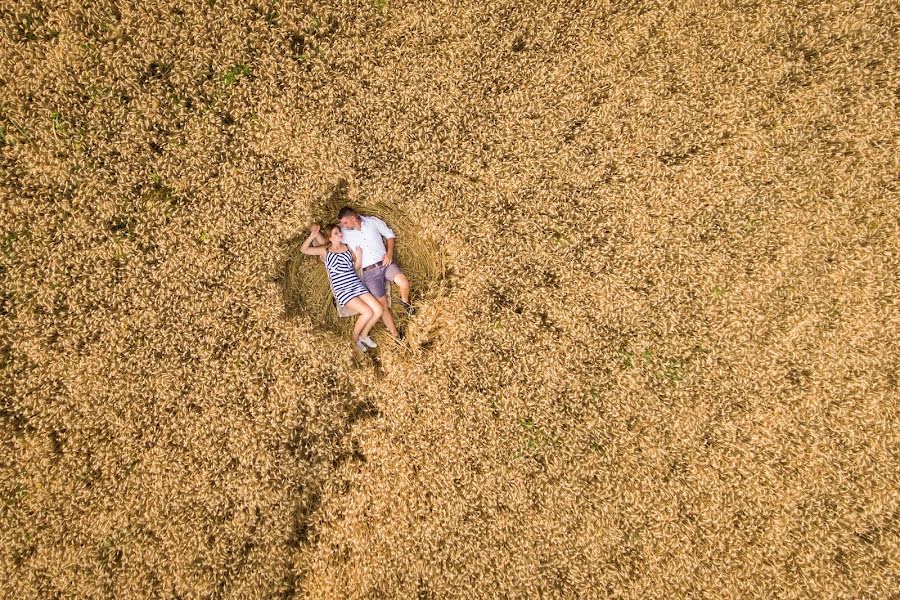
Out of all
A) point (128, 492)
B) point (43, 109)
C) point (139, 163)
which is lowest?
point (128, 492)

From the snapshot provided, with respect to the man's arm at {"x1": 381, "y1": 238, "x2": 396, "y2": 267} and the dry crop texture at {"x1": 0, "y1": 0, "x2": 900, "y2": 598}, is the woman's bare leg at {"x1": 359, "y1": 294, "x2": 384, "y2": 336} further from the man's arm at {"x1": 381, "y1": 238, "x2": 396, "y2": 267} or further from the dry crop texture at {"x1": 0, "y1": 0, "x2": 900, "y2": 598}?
the dry crop texture at {"x1": 0, "y1": 0, "x2": 900, "y2": 598}

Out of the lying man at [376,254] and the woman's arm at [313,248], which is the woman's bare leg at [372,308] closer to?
the lying man at [376,254]

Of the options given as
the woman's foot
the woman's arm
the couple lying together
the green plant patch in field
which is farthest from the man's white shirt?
→ the green plant patch in field

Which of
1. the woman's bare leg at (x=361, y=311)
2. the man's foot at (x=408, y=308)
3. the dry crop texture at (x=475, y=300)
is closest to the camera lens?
the dry crop texture at (x=475, y=300)

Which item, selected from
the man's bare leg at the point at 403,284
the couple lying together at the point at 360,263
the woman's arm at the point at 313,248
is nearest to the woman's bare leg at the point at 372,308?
the couple lying together at the point at 360,263

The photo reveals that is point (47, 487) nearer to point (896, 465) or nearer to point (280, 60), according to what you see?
point (280, 60)

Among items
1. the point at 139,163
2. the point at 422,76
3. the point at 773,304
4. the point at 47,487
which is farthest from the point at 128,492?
the point at 773,304

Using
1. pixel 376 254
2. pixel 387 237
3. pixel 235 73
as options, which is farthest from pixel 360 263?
pixel 235 73
